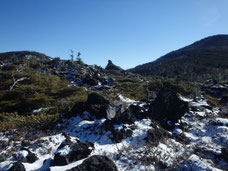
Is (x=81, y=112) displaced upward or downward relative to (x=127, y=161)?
upward

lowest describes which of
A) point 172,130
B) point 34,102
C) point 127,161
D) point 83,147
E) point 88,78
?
point 172,130

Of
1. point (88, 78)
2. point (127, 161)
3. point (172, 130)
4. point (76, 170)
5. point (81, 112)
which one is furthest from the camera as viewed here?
point (88, 78)

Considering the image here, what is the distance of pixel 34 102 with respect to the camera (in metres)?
18.5

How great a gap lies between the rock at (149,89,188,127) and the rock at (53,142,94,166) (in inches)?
313

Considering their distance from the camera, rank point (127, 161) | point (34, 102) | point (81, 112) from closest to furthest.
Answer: point (127, 161), point (81, 112), point (34, 102)

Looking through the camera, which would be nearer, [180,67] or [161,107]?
[161,107]

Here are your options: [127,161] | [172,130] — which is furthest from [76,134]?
[172,130]

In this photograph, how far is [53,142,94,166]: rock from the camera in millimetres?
5805

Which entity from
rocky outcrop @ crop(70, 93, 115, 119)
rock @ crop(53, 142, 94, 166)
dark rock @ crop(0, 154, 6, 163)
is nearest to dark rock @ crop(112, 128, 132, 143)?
rock @ crop(53, 142, 94, 166)

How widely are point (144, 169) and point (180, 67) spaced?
118595 mm

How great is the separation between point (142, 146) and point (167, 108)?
659cm

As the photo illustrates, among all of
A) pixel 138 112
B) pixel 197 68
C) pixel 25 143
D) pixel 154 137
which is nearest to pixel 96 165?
pixel 154 137

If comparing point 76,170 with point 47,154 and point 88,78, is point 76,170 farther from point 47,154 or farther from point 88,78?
point 88,78

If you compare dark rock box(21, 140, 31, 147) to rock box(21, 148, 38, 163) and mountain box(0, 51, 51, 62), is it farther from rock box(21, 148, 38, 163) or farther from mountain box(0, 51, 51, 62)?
mountain box(0, 51, 51, 62)
